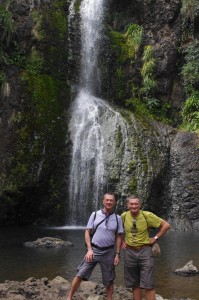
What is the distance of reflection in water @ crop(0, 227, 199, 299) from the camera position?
8.20m

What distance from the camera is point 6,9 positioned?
1892 centimetres

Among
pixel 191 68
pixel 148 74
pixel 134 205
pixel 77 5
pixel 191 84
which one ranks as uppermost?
pixel 77 5

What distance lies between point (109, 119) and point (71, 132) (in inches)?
66.5

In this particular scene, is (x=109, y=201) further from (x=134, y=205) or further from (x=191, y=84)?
(x=191, y=84)

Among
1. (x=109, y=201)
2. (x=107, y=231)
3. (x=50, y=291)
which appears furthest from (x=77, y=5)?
(x=107, y=231)

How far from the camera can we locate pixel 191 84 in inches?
800

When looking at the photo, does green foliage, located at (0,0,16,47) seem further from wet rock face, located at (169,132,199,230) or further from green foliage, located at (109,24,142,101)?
wet rock face, located at (169,132,199,230)

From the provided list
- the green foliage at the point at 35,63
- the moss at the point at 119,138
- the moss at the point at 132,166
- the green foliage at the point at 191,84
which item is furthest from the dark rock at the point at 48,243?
the green foliage at the point at 191,84

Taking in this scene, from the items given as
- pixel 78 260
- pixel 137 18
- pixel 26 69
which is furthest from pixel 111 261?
pixel 137 18

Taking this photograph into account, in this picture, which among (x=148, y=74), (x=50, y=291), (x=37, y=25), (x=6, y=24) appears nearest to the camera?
(x=50, y=291)

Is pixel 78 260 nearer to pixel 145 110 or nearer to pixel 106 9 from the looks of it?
pixel 145 110

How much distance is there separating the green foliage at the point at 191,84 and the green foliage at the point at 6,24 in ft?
26.7

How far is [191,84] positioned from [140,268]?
1548cm

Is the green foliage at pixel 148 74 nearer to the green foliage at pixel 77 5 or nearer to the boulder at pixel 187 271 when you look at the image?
the green foliage at pixel 77 5
